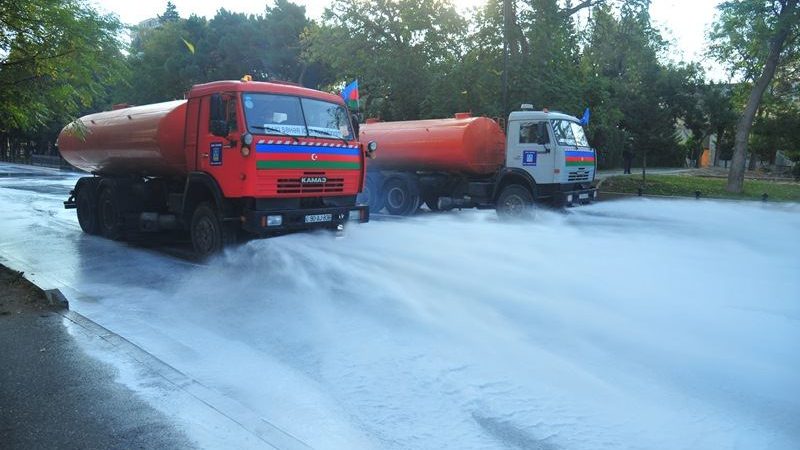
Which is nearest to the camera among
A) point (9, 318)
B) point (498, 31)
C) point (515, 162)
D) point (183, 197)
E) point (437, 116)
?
point (9, 318)

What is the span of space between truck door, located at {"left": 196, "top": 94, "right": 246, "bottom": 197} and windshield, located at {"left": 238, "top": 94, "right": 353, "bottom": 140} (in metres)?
0.22

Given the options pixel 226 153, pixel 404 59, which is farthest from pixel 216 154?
pixel 404 59

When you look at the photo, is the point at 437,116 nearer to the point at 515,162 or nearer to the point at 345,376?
the point at 515,162

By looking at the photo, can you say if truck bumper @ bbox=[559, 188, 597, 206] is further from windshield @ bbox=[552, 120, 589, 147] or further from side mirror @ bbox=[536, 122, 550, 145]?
side mirror @ bbox=[536, 122, 550, 145]

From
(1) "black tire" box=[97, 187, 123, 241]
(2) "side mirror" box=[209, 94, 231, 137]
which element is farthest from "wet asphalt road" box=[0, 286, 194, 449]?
(1) "black tire" box=[97, 187, 123, 241]

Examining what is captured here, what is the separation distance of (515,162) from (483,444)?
37.5ft

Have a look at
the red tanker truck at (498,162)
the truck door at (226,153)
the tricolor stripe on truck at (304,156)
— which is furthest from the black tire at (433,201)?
the truck door at (226,153)

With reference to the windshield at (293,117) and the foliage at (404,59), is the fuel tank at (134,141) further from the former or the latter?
the windshield at (293,117)

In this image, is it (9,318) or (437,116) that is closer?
(9,318)

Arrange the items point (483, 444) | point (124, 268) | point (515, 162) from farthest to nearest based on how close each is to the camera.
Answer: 1. point (515, 162)
2. point (124, 268)
3. point (483, 444)

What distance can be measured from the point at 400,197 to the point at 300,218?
7.71m

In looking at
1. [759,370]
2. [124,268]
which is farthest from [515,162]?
[759,370]

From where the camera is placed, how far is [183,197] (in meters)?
9.67

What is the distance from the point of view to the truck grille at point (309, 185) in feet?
28.3
